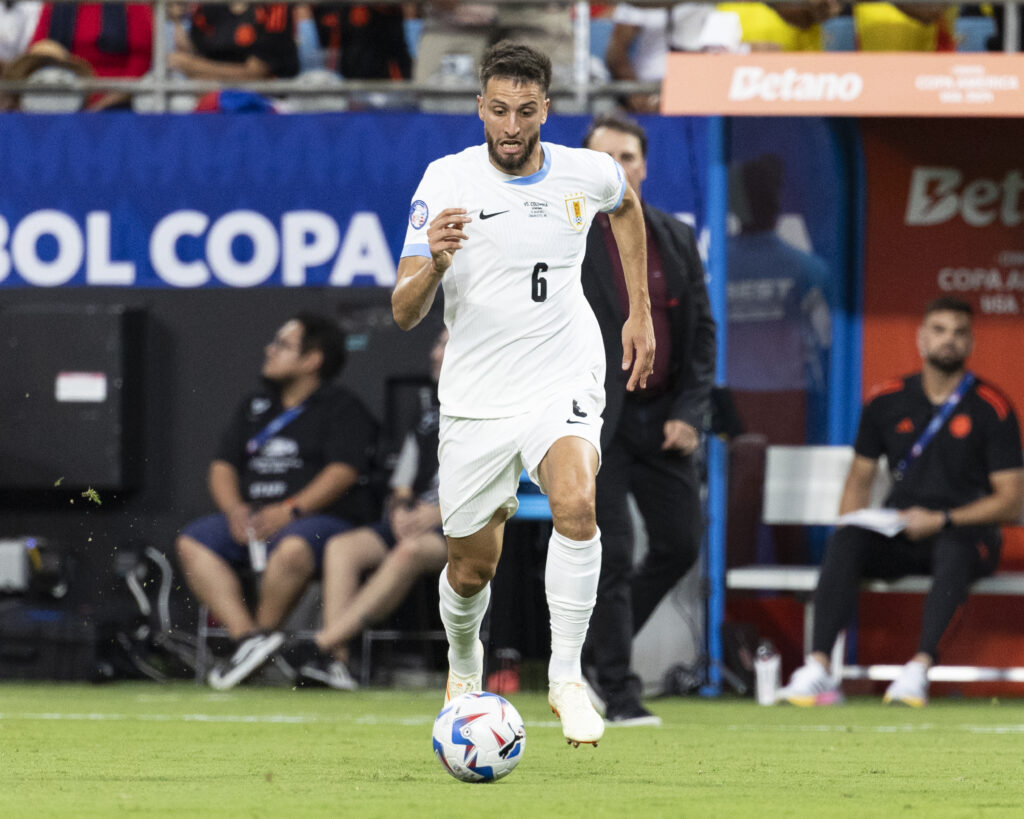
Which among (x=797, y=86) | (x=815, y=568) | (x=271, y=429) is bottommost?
(x=815, y=568)

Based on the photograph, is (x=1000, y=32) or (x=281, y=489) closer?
(x=281, y=489)

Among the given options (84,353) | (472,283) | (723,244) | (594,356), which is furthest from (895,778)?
(84,353)

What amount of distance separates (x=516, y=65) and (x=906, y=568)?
443 centimetres

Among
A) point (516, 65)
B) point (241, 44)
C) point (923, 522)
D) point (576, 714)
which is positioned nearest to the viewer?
point (576, 714)

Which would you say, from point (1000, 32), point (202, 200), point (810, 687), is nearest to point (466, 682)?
point (810, 687)

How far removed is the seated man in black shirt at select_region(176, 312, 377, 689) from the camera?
962 cm

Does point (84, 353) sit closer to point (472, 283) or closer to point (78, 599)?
point (78, 599)

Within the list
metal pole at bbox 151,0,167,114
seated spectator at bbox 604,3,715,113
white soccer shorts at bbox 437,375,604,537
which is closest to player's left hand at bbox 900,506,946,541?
seated spectator at bbox 604,3,715,113

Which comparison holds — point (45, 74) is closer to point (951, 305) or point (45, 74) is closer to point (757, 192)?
point (757, 192)

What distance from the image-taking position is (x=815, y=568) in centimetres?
991

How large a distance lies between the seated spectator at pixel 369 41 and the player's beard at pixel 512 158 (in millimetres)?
5014

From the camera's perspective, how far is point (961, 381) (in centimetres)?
966

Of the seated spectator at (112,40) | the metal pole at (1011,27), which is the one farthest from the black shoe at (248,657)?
the metal pole at (1011,27)

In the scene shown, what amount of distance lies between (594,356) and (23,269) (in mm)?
5009
